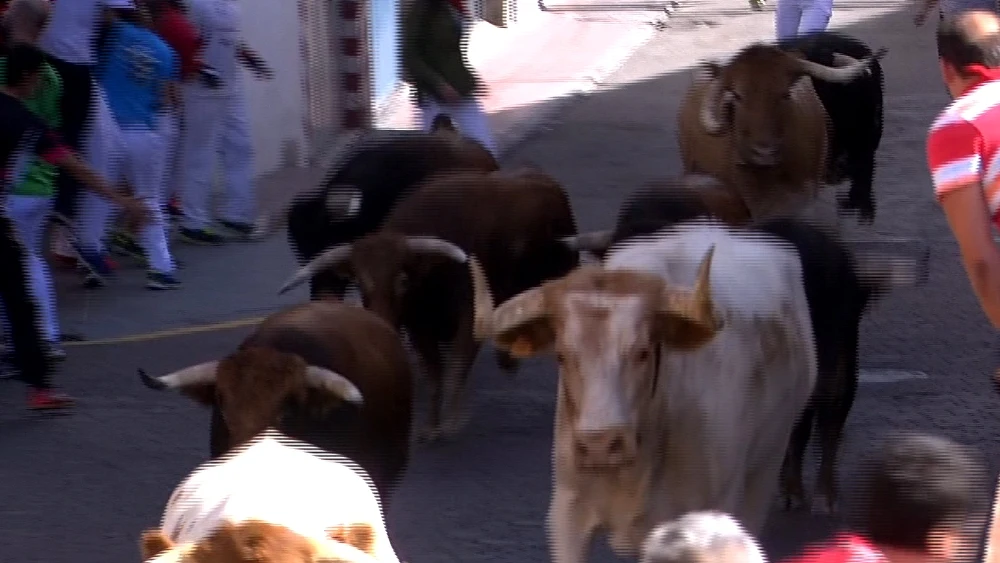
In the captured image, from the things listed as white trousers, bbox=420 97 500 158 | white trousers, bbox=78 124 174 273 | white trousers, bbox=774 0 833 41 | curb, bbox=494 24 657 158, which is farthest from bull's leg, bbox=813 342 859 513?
white trousers, bbox=774 0 833 41

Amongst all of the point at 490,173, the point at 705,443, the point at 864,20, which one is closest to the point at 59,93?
the point at 490,173

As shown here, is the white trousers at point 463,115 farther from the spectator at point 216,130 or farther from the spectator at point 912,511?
the spectator at point 912,511

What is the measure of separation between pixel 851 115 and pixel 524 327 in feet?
20.9

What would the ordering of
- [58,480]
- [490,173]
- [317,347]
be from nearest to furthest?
[317,347] → [58,480] → [490,173]

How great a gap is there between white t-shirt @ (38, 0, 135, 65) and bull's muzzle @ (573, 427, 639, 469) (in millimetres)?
6313

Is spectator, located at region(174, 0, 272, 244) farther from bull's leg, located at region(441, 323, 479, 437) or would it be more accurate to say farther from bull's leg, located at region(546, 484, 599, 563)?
bull's leg, located at region(546, 484, 599, 563)

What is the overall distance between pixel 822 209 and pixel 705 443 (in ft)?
18.6

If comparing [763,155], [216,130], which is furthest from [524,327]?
[216,130]

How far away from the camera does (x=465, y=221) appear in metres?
8.07

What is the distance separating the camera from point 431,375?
8.04m

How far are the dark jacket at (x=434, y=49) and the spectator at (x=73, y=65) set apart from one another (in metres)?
1.91

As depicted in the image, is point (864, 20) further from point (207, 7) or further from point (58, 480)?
point (58, 480)

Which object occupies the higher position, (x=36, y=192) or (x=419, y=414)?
(x=36, y=192)

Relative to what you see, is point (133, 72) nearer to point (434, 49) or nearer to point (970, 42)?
point (434, 49)
